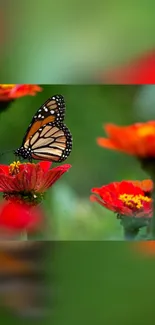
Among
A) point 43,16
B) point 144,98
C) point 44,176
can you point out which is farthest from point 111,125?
point 43,16

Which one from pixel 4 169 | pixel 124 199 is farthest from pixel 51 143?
pixel 124 199

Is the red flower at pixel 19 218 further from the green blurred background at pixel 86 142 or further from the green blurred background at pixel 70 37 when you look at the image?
the green blurred background at pixel 70 37

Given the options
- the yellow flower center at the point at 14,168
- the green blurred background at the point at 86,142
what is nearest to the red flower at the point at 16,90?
the green blurred background at the point at 86,142

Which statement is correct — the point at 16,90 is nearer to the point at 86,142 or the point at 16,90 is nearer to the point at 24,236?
the point at 86,142

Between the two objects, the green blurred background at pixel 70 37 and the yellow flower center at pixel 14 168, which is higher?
the green blurred background at pixel 70 37

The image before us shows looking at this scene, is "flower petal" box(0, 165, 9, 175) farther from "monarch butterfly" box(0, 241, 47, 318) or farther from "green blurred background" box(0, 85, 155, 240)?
"monarch butterfly" box(0, 241, 47, 318)

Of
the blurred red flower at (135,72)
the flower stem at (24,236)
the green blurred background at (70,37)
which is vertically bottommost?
the flower stem at (24,236)

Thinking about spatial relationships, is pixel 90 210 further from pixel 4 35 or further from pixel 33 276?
pixel 4 35
